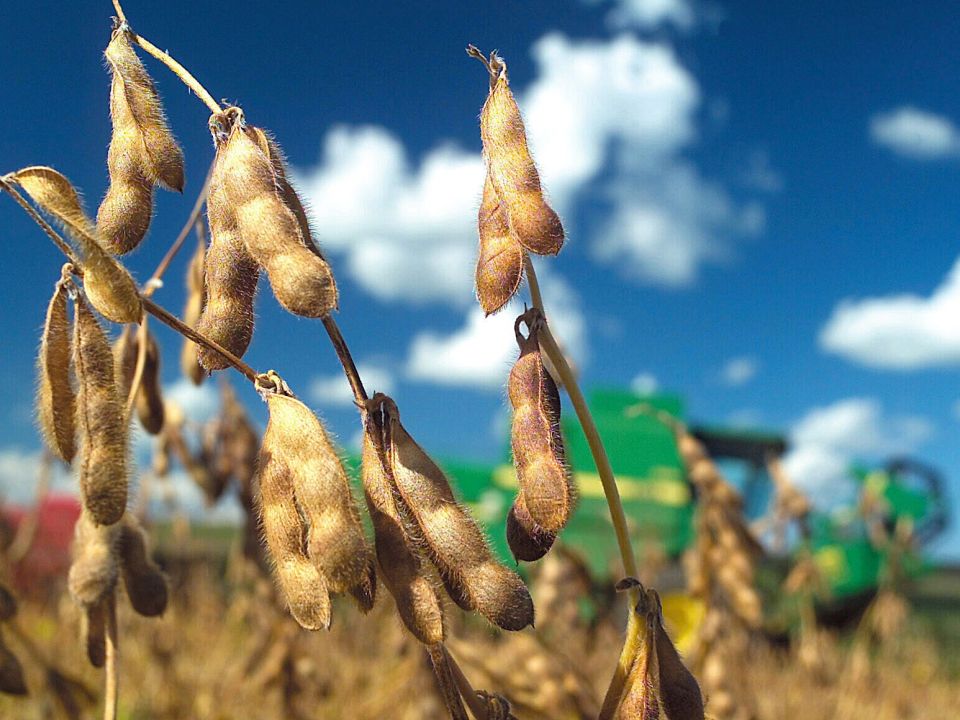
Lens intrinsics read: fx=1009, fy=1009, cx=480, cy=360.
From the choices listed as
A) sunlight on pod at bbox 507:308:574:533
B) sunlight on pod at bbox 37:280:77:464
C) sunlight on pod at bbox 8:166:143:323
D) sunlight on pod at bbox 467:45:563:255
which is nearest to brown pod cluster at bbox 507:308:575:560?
sunlight on pod at bbox 507:308:574:533

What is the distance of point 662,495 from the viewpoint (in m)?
11.4

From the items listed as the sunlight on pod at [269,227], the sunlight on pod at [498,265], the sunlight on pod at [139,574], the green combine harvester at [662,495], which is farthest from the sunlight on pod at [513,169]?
the green combine harvester at [662,495]

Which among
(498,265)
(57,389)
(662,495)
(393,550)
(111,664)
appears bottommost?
(111,664)

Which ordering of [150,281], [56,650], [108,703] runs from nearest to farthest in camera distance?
[108,703] → [150,281] → [56,650]

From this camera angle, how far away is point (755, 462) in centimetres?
1228

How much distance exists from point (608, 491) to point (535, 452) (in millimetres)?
107

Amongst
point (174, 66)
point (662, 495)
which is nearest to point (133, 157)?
point (174, 66)

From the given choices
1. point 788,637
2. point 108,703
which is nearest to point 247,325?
point 108,703

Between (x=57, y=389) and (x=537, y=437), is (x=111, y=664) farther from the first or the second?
(x=537, y=437)

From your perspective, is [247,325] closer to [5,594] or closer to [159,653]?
[5,594]

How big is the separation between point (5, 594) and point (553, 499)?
1039 mm

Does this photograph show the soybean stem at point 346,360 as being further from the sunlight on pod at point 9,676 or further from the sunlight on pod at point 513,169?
the sunlight on pod at point 9,676

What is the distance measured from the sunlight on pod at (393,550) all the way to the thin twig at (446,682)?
1.4 inches

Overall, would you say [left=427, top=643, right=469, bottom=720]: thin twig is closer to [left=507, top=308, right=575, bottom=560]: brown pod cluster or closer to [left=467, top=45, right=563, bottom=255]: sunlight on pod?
[left=507, top=308, right=575, bottom=560]: brown pod cluster
